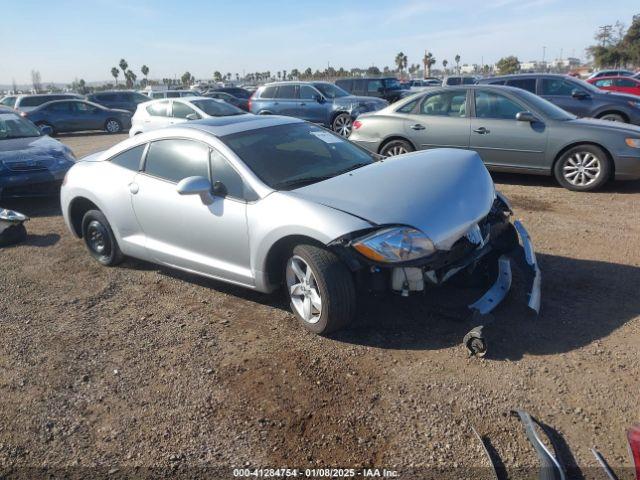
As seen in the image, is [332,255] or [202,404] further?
[332,255]

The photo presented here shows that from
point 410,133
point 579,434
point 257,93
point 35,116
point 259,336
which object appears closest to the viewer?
point 579,434

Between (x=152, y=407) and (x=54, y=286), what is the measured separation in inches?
98.2

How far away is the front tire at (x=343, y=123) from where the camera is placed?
47.4 feet

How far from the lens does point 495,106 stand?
7621mm

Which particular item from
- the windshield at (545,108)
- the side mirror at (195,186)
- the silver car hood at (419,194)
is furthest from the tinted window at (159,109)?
the silver car hood at (419,194)

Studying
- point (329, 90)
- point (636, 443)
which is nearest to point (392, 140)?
point (636, 443)

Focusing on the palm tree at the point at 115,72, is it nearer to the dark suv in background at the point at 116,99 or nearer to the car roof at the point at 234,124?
the dark suv in background at the point at 116,99

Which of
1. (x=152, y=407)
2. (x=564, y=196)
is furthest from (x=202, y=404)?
(x=564, y=196)

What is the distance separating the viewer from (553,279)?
4.32m

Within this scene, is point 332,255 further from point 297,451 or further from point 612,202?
A: point 612,202

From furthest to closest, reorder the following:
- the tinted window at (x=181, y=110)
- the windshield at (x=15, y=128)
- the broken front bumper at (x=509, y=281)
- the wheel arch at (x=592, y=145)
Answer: the tinted window at (x=181, y=110) → the windshield at (x=15, y=128) → the wheel arch at (x=592, y=145) → the broken front bumper at (x=509, y=281)

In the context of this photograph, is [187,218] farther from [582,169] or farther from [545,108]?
[545,108]

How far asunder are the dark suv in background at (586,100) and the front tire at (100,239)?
30.4 ft

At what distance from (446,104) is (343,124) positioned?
6852 millimetres
